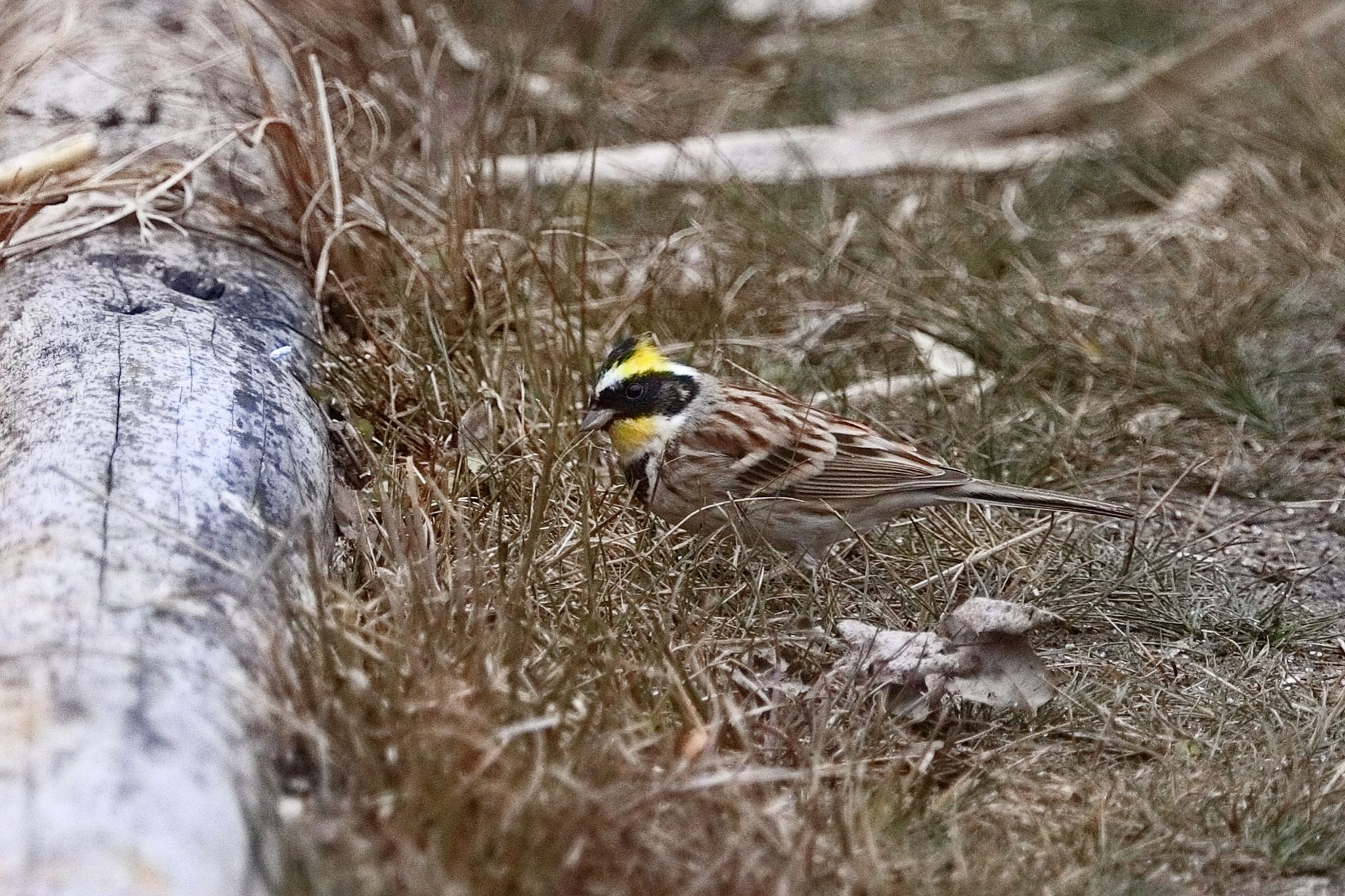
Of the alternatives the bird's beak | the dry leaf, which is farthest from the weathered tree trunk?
the dry leaf

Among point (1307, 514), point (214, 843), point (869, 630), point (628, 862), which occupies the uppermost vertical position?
point (214, 843)

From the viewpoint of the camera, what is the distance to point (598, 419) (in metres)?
3.65

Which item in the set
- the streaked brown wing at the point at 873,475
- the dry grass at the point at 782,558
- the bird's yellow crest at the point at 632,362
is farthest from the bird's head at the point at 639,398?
the streaked brown wing at the point at 873,475

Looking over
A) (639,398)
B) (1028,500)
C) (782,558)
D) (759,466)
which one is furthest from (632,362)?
(1028,500)

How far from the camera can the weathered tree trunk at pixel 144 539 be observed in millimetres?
2020

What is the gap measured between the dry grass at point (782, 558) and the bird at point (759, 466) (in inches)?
3.7

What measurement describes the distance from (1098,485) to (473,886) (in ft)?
7.88

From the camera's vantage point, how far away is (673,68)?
6.87 meters

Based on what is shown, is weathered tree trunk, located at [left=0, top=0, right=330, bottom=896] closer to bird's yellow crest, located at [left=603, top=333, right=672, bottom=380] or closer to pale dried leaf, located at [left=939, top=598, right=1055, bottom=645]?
bird's yellow crest, located at [left=603, top=333, right=672, bottom=380]

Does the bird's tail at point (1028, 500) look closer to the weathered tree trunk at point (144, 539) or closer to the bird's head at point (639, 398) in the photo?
the bird's head at point (639, 398)

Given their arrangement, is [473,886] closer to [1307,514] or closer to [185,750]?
[185,750]

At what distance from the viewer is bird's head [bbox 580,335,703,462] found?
11.9 feet

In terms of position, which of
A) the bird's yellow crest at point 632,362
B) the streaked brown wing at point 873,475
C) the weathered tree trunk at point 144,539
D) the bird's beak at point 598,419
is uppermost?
the weathered tree trunk at point 144,539

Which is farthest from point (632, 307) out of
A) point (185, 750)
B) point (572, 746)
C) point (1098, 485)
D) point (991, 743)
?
point (185, 750)
